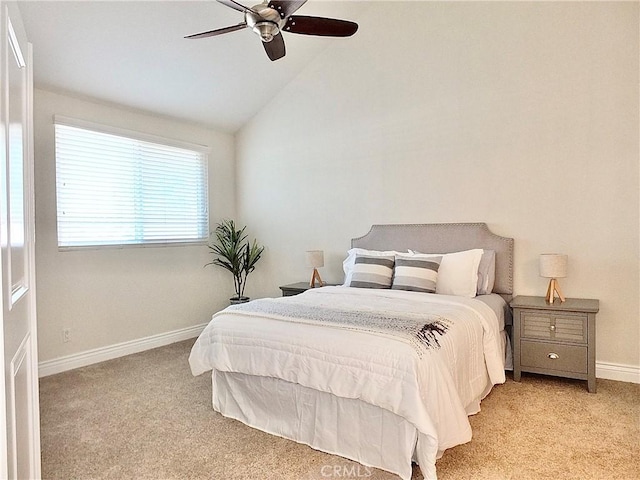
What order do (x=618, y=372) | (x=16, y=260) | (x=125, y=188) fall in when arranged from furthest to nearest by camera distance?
(x=125, y=188) < (x=618, y=372) < (x=16, y=260)

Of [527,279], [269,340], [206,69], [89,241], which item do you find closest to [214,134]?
[206,69]

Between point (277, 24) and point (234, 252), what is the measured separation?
3.13 metres

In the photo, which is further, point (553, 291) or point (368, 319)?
point (553, 291)

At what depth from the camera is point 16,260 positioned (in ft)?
4.11

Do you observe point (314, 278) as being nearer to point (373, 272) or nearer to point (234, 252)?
point (373, 272)

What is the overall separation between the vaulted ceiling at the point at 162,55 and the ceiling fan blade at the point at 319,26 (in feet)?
3.93

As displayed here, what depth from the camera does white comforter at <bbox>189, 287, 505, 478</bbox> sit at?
1.92 m

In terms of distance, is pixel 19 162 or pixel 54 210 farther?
pixel 54 210

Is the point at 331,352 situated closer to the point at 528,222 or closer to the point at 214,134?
the point at 528,222

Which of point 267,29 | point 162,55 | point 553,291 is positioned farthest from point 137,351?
point 553,291

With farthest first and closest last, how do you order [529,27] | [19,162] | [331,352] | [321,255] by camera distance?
[321,255] → [529,27] → [331,352] → [19,162]

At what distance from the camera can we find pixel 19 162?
132 centimetres

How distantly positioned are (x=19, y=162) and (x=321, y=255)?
132 inches

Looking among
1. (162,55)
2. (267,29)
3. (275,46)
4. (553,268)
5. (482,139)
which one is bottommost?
(553,268)
